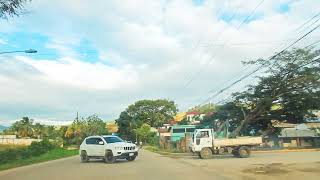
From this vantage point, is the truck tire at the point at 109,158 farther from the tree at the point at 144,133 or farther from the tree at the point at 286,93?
the tree at the point at 144,133

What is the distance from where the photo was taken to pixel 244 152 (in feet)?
126

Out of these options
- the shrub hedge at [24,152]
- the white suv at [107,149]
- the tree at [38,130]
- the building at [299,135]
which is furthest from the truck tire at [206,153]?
the tree at [38,130]

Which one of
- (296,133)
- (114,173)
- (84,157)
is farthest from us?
(296,133)

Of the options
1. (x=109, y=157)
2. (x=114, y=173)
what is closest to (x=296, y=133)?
(x=109, y=157)

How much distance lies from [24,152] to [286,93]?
1120 inches

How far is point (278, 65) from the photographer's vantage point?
55094 millimetres

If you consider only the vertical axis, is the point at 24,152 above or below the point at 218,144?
below

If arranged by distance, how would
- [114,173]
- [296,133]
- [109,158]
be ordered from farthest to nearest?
[296,133]
[109,158]
[114,173]

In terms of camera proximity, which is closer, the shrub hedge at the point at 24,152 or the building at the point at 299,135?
the shrub hedge at the point at 24,152

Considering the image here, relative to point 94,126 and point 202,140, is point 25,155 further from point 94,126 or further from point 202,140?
point 94,126

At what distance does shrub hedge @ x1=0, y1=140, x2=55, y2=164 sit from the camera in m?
40.5

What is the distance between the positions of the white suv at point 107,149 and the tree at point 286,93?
23.1 metres

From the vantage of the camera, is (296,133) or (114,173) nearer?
(114,173)

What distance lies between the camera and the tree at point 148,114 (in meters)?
127
